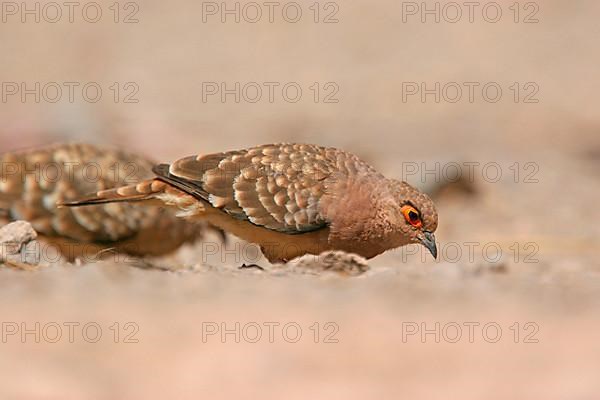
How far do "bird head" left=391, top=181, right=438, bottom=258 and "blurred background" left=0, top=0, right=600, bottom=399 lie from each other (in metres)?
0.32

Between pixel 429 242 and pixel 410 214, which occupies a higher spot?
pixel 410 214

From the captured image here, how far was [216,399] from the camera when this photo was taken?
505cm

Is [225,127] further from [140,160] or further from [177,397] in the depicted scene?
[177,397]

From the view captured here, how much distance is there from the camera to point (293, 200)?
26.7 feet

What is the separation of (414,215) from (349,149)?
7.77 meters

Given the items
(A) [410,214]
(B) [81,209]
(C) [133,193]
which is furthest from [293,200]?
(B) [81,209]

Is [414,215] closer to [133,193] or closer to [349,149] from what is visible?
[133,193]

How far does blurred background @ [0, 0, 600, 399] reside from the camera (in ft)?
17.6

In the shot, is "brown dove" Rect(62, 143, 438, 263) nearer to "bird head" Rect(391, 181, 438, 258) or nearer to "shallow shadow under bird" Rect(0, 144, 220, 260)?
"bird head" Rect(391, 181, 438, 258)

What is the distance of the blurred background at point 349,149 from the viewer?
17.6 feet

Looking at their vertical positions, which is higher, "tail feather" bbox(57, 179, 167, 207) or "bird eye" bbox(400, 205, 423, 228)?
"tail feather" bbox(57, 179, 167, 207)

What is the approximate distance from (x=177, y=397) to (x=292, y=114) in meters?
15.2

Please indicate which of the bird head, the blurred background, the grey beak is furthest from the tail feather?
the grey beak

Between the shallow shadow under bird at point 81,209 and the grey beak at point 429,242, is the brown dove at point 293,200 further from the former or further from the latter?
the shallow shadow under bird at point 81,209
